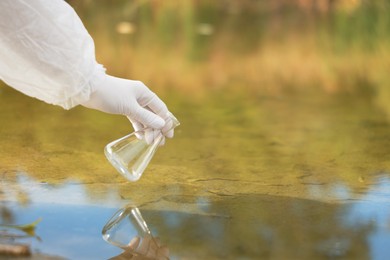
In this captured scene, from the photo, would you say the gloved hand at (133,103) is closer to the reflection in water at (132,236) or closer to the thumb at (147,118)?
the thumb at (147,118)

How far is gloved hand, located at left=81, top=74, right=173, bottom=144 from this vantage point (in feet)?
5.08

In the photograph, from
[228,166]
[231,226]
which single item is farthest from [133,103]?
[228,166]

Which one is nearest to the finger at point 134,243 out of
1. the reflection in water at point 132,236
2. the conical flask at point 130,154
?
the reflection in water at point 132,236

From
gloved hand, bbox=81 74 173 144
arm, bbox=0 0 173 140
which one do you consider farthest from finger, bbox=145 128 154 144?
arm, bbox=0 0 173 140

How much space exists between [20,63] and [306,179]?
75 cm

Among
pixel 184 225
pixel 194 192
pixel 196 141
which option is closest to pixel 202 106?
pixel 196 141

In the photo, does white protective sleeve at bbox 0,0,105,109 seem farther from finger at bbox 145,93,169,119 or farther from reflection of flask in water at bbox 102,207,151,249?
reflection of flask in water at bbox 102,207,151,249

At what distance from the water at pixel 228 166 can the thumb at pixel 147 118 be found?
0.18 meters

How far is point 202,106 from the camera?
8.48 feet

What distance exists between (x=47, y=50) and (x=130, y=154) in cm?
33

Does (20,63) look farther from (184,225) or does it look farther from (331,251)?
(331,251)

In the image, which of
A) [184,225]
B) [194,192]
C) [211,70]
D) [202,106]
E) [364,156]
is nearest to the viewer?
[184,225]

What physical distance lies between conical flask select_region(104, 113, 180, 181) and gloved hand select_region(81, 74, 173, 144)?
0.02 m

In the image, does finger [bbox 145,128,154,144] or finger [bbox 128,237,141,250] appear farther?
finger [bbox 145,128,154,144]
